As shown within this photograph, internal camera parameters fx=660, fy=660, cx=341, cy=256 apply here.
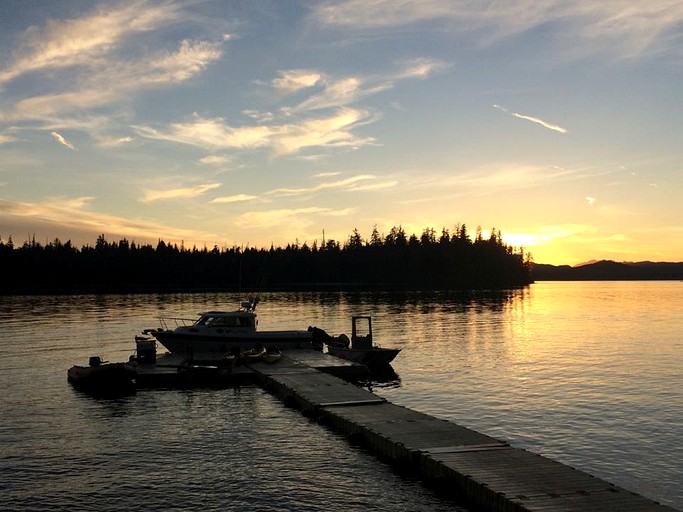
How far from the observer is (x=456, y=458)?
19.8 meters

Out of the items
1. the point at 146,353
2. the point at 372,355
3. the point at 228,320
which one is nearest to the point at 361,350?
the point at 372,355

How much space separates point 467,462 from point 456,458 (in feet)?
1.61

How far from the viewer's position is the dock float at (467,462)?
52.1 ft

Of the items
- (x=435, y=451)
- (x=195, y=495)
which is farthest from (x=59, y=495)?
(x=435, y=451)

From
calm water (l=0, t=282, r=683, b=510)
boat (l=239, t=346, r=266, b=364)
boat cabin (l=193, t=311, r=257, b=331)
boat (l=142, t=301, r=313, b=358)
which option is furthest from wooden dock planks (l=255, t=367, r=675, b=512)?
boat cabin (l=193, t=311, r=257, b=331)

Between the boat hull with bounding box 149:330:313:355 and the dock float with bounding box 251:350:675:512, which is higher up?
the boat hull with bounding box 149:330:313:355

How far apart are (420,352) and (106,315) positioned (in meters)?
58.8

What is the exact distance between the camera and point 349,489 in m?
19.7

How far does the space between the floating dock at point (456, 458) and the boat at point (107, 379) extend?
7797 mm

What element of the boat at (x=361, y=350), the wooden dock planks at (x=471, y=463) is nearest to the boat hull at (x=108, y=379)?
the wooden dock planks at (x=471, y=463)

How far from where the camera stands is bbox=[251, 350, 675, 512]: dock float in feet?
52.1

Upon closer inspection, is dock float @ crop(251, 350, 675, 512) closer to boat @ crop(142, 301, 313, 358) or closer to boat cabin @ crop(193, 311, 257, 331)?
boat @ crop(142, 301, 313, 358)

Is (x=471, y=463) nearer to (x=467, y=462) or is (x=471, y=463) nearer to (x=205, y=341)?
(x=467, y=462)

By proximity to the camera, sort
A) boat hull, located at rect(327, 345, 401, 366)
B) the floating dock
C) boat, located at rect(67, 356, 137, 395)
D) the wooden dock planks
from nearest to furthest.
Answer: the wooden dock planks
the floating dock
boat, located at rect(67, 356, 137, 395)
boat hull, located at rect(327, 345, 401, 366)
